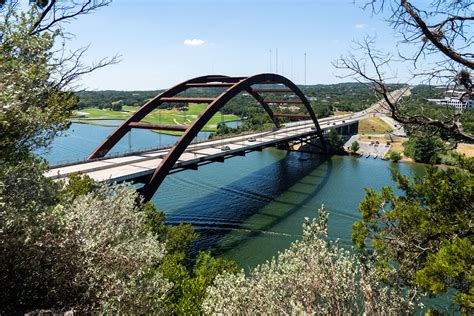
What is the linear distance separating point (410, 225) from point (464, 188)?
1.61 metres

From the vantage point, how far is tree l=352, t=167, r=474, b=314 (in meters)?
6.86

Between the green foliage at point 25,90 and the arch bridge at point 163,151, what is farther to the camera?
the arch bridge at point 163,151

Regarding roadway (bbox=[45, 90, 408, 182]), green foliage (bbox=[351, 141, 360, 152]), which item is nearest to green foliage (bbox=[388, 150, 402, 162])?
green foliage (bbox=[351, 141, 360, 152])

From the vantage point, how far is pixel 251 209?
1298 inches

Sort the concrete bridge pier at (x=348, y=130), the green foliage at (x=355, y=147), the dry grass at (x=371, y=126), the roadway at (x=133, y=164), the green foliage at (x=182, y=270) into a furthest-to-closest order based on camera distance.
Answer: the dry grass at (x=371, y=126) < the concrete bridge pier at (x=348, y=130) < the green foliage at (x=355, y=147) < the roadway at (x=133, y=164) < the green foliage at (x=182, y=270)

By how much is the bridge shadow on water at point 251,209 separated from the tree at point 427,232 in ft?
49.3

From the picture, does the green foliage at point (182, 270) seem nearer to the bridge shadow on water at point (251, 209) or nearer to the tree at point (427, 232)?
the bridge shadow on water at point (251, 209)

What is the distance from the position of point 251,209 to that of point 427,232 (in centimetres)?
2474

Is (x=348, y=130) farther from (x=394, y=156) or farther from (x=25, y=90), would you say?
(x=25, y=90)

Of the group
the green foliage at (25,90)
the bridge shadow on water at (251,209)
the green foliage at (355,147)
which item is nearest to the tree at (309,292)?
the green foliage at (25,90)

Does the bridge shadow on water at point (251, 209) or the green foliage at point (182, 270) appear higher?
the green foliage at point (182, 270)

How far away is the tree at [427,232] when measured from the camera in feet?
22.5

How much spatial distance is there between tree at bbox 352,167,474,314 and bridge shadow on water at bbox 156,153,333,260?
49.3ft

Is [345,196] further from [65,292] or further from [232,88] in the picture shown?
[65,292]
